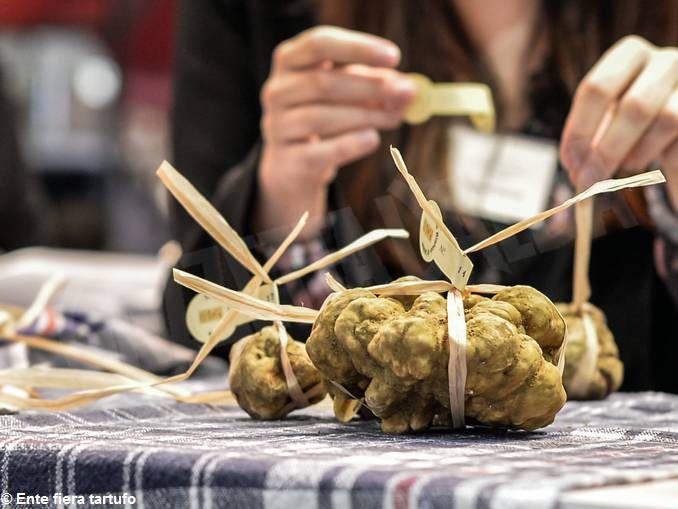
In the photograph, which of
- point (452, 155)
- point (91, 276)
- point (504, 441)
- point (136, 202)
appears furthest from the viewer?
point (136, 202)

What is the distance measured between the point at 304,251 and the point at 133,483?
59 centimetres

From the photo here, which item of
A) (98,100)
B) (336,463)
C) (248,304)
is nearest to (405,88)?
(248,304)

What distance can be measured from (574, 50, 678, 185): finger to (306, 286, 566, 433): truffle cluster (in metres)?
0.22

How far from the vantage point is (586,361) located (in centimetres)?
63

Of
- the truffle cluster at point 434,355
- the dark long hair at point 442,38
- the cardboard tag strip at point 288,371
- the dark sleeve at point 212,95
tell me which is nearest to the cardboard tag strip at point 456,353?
the truffle cluster at point 434,355

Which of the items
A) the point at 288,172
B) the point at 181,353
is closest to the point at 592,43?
the point at 288,172

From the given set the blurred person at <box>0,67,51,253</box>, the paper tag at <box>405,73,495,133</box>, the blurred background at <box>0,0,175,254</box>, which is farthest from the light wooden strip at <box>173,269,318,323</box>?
the blurred background at <box>0,0,175,254</box>

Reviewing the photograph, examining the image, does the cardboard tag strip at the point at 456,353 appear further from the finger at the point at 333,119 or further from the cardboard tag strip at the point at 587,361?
the finger at the point at 333,119

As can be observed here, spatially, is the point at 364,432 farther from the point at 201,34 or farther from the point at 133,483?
the point at 201,34

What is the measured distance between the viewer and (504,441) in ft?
1.39

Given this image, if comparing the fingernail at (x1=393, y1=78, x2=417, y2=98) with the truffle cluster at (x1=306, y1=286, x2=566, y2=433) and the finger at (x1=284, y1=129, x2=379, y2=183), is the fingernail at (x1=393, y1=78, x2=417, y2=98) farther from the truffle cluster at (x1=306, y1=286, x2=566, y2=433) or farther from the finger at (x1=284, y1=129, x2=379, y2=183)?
the truffle cluster at (x1=306, y1=286, x2=566, y2=433)

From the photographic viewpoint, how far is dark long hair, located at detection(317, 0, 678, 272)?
3.50 ft

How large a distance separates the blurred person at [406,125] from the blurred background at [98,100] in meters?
2.60

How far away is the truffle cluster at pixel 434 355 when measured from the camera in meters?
0.41
